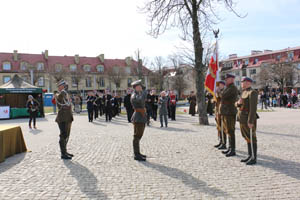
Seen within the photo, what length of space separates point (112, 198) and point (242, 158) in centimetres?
360

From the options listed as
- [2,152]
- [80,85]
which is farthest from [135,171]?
[80,85]

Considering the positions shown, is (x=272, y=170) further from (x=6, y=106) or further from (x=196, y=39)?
(x=6, y=106)

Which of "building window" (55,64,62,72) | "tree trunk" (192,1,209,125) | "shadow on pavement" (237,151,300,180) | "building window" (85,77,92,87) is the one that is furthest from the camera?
"building window" (85,77,92,87)

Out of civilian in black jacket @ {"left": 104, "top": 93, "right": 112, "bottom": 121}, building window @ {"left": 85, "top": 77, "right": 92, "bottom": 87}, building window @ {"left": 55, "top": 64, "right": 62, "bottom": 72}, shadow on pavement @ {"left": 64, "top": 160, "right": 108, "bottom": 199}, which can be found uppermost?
building window @ {"left": 55, "top": 64, "right": 62, "bottom": 72}

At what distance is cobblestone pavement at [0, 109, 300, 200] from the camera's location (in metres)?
4.48

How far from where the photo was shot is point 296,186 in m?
4.61

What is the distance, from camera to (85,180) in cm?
523

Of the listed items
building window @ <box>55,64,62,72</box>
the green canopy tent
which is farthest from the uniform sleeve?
building window @ <box>55,64,62,72</box>

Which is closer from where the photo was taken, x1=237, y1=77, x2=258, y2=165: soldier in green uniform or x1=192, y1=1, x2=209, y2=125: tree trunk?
x1=237, y1=77, x2=258, y2=165: soldier in green uniform

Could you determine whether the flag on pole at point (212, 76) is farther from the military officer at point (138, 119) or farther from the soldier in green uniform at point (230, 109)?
the military officer at point (138, 119)

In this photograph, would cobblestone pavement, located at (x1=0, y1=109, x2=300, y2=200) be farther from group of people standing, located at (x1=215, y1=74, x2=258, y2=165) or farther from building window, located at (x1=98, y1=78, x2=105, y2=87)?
building window, located at (x1=98, y1=78, x2=105, y2=87)

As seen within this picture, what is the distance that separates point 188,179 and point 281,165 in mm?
2190

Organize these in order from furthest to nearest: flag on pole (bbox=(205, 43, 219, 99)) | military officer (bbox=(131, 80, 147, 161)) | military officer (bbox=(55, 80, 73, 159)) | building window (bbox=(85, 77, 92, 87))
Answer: building window (bbox=(85, 77, 92, 87))
flag on pole (bbox=(205, 43, 219, 99))
military officer (bbox=(55, 80, 73, 159))
military officer (bbox=(131, 80, 147, 161))

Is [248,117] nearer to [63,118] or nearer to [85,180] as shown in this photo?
[85,180]
